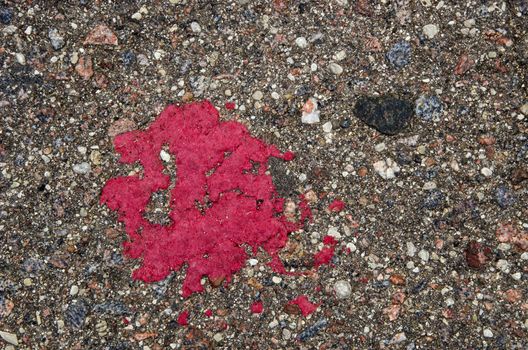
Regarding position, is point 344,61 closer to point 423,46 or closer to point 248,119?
point 423,46

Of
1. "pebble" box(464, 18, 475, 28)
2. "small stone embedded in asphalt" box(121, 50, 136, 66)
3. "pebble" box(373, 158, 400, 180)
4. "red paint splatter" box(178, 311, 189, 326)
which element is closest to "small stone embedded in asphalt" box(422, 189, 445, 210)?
"pebble" box(373, 158, 400, 180)

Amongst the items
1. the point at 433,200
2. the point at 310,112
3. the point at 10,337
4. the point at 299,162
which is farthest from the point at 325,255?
the point at 10,337

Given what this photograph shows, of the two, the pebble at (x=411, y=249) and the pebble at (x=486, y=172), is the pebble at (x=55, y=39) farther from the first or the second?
the pebble at (x=486, y=172)

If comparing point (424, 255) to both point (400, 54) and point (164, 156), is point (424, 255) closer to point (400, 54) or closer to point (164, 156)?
point (400, 54)

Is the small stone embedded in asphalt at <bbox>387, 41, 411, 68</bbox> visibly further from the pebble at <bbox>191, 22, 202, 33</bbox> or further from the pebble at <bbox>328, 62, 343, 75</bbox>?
the pebble at <bbox>191, 22, 202, 33</bbox>

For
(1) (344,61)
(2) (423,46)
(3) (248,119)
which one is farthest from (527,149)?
(3) (248,119)

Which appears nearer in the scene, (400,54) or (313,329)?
(313,329)

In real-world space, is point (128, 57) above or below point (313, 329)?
above

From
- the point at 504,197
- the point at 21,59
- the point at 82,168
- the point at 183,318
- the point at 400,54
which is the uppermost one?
the point at 21,59
